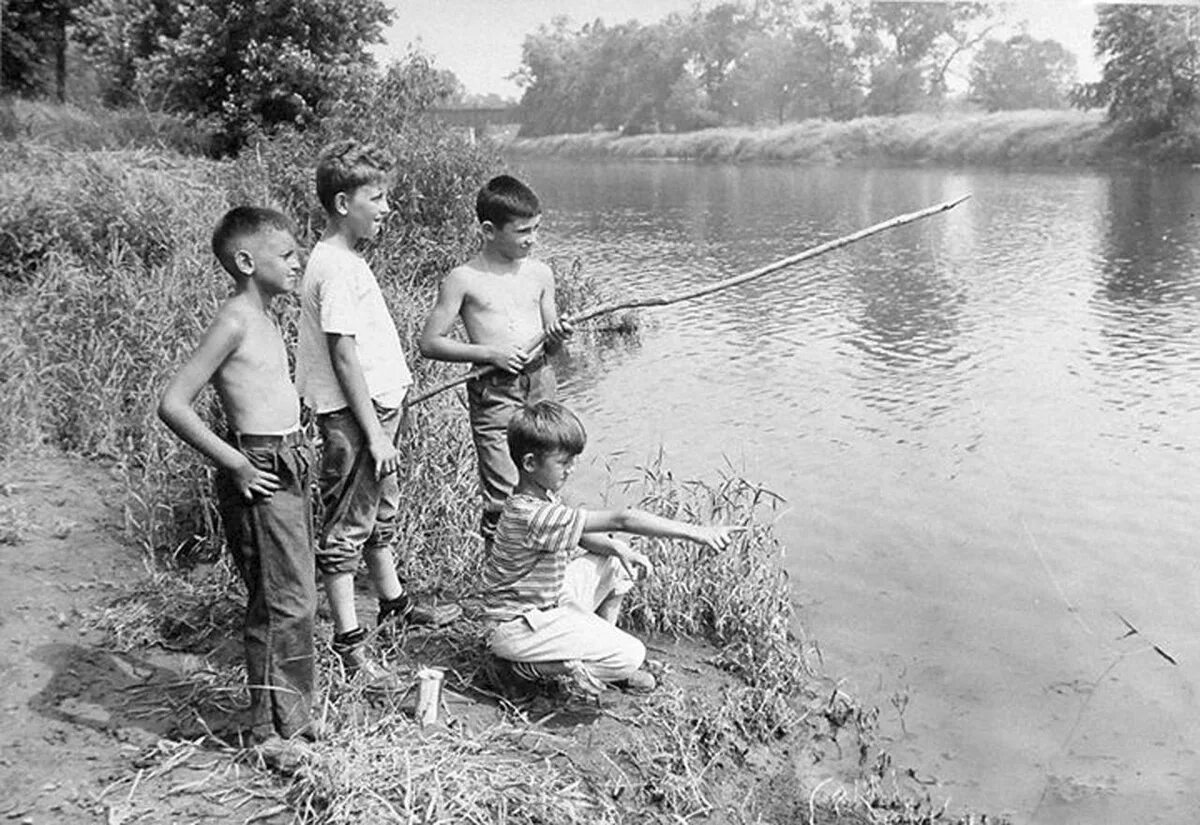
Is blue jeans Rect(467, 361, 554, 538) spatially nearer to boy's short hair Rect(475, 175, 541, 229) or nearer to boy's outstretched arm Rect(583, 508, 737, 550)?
boy's short hair Rect(475, 175, 541, 229)

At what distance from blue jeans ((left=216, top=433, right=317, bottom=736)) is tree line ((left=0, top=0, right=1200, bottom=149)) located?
5540 millimetres

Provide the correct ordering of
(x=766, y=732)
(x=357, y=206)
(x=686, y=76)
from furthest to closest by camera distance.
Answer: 1. (x=686, y=76)
2. (x=766, y=732)
3. (x=357, y=206)

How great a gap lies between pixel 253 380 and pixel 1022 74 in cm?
1198

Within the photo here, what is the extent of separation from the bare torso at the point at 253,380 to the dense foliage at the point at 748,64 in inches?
218

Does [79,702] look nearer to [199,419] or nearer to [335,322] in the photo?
[199,419]

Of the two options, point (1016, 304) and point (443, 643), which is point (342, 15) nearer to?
point (1016, 304)

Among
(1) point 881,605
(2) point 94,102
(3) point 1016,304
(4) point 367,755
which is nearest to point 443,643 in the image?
(4) point 367,755

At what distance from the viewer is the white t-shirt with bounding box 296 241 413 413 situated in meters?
2.82

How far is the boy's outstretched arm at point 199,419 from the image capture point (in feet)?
7.63

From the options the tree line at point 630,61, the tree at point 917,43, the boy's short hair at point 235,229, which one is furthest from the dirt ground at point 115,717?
the tree at point 917,43

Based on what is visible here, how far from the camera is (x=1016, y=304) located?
1008cm

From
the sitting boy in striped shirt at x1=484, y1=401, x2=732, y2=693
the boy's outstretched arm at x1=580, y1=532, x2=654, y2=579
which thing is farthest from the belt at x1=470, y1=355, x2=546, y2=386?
the boy's outstretched arm at x1=580, y1=532, x2=654, y2=579

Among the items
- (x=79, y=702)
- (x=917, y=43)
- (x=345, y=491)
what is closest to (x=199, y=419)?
(x=345, y=491)

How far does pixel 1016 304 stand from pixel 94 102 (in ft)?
34.1
